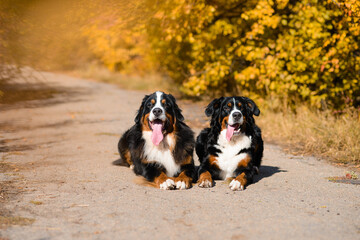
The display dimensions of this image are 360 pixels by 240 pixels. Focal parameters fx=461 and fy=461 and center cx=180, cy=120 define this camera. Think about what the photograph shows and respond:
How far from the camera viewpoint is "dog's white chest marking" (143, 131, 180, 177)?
609 cm

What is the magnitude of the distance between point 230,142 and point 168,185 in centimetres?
108

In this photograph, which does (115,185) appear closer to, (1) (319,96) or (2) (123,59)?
(1) (319,96)

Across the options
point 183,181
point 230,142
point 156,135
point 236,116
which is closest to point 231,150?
point 230,142

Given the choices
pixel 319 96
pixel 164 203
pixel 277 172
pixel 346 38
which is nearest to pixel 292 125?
pixel 319 96

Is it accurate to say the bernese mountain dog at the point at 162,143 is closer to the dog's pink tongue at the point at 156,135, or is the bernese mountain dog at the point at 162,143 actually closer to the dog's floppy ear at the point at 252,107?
the dog's pink tongue at the point at 156,135

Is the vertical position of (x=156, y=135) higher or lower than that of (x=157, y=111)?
lower

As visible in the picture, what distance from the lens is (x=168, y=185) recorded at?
557 cm

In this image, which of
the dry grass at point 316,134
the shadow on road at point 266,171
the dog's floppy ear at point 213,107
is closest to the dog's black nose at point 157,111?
the dog's floppy ear at point 213,107

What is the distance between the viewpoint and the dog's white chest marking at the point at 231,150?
19.9 ft

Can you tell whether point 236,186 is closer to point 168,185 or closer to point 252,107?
point 168,185

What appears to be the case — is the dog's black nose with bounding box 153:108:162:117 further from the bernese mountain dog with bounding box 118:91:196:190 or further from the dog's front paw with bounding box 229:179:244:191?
the dog's front paw with bounding box 229:179:244:191

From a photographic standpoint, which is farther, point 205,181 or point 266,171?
point 266,171

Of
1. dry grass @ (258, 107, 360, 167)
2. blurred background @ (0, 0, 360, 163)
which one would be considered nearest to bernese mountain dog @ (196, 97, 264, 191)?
dry grass @ (258, 107, 360, 167)

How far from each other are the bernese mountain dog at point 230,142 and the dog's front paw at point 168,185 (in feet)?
1.28
